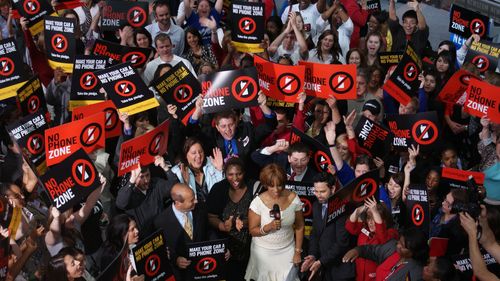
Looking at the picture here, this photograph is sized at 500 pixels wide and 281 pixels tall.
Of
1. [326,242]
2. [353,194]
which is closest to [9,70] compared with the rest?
[326,242]

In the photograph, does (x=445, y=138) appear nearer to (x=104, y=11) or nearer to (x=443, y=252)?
(x=443, y=252)

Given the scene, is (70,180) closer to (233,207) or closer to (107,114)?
(233,207)

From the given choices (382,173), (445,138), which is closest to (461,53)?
(445,138)

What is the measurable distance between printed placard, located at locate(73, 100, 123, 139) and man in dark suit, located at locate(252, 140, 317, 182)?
1543mm

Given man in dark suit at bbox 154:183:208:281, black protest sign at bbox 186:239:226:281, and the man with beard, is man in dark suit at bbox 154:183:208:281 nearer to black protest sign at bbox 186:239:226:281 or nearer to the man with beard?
black protest sign at bbox 186:239:226:281

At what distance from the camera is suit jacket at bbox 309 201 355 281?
30.2 feet

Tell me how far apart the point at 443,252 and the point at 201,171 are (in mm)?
2457

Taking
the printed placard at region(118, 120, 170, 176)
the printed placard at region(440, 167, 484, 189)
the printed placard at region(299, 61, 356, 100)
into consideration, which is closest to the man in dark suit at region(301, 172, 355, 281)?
the printed placard at region(440, 167, 484, 189)

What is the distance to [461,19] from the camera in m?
13.7

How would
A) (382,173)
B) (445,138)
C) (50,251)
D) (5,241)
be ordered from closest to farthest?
1. (5,241)
2. (50,251)
3. (382,173)
4. (445,138)

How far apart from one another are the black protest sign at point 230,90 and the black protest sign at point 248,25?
1882 mm

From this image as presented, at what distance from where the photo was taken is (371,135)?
416 inches

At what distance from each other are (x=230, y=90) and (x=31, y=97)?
2.16 m

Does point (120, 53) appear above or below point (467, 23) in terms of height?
above
